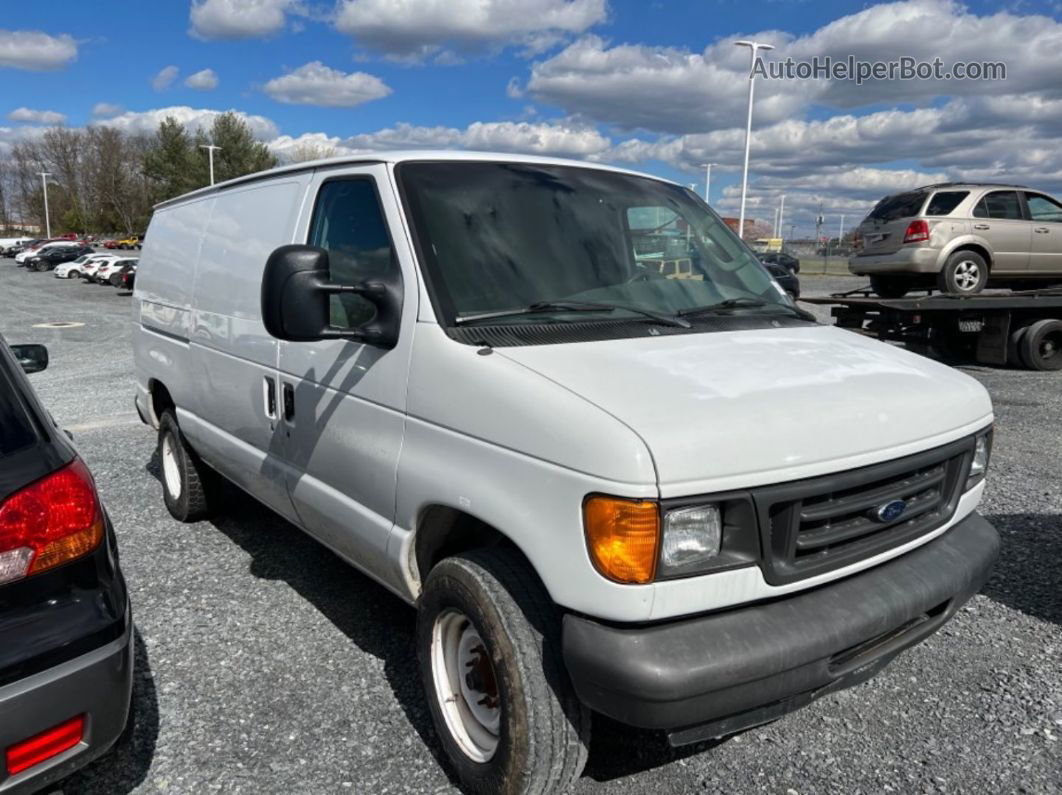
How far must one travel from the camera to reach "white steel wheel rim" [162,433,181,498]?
538 cm

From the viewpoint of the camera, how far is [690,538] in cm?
219

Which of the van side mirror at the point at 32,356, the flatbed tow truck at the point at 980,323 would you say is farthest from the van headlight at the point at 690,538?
the flatbed tow truck at the point at 980,323

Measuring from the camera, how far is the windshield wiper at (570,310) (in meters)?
2.82


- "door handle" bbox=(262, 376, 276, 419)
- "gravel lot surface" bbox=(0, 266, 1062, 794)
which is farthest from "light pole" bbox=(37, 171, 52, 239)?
"door handle" bbox=(262, 376, 276, 419)

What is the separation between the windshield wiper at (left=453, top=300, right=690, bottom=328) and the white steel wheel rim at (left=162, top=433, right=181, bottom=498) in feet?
10.8

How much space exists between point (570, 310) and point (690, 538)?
106 centimetres

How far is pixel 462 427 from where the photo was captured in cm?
257

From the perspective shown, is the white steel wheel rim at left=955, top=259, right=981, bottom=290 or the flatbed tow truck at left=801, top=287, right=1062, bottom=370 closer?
the flatbed tow truck at left=801, top=287, right=1062, bottom=370

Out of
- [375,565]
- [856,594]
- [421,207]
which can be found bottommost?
[375,565]

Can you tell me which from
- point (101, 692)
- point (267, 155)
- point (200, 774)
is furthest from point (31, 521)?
point (267, 155)

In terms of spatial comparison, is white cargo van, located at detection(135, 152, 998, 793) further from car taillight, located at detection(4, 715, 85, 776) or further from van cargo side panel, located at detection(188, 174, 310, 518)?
car taillight, located at detection(4, 715, 85, 776)

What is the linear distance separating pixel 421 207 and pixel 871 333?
1092cm

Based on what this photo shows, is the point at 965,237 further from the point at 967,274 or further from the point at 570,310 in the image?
the point at 570,310

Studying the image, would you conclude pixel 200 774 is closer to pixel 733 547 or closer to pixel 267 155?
pixel 733 547
